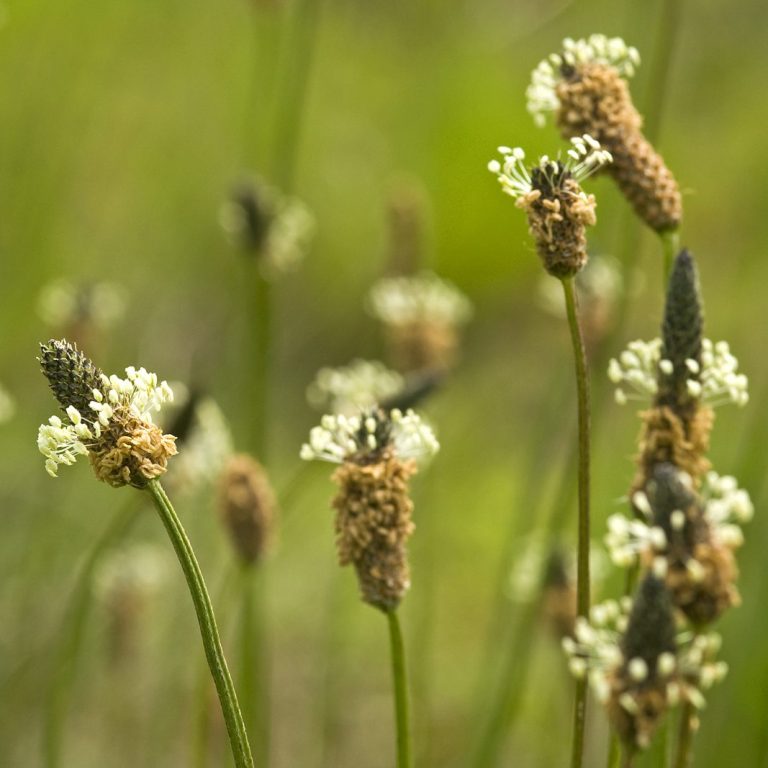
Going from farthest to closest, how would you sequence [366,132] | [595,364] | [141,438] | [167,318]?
[366,132], [167,318], [595,364], [141,438]

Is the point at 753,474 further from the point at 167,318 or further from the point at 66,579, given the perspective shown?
the point at 167,318

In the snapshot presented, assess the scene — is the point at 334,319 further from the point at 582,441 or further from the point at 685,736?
the point at 685,736

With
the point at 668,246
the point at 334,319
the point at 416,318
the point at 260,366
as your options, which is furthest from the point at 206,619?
the point at 334,319

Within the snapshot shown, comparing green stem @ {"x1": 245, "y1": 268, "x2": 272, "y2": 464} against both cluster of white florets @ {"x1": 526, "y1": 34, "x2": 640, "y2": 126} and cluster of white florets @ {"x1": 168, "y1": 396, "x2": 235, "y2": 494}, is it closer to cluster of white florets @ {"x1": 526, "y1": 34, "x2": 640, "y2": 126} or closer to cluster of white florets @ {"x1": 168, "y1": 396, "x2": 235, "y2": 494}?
cluster of white florets @ {"x1": 168, "y1": 396, "x2": 235, "y2": 494}

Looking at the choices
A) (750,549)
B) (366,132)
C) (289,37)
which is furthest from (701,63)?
(750,549)

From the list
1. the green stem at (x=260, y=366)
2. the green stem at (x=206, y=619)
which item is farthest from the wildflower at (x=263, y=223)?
the green stem at (x=206, y=619)

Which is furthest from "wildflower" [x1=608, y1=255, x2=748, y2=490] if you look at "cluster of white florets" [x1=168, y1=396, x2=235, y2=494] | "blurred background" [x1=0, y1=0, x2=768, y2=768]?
"cluster of white florets" [x1=168, y1=396, x2=235, y2=494]
